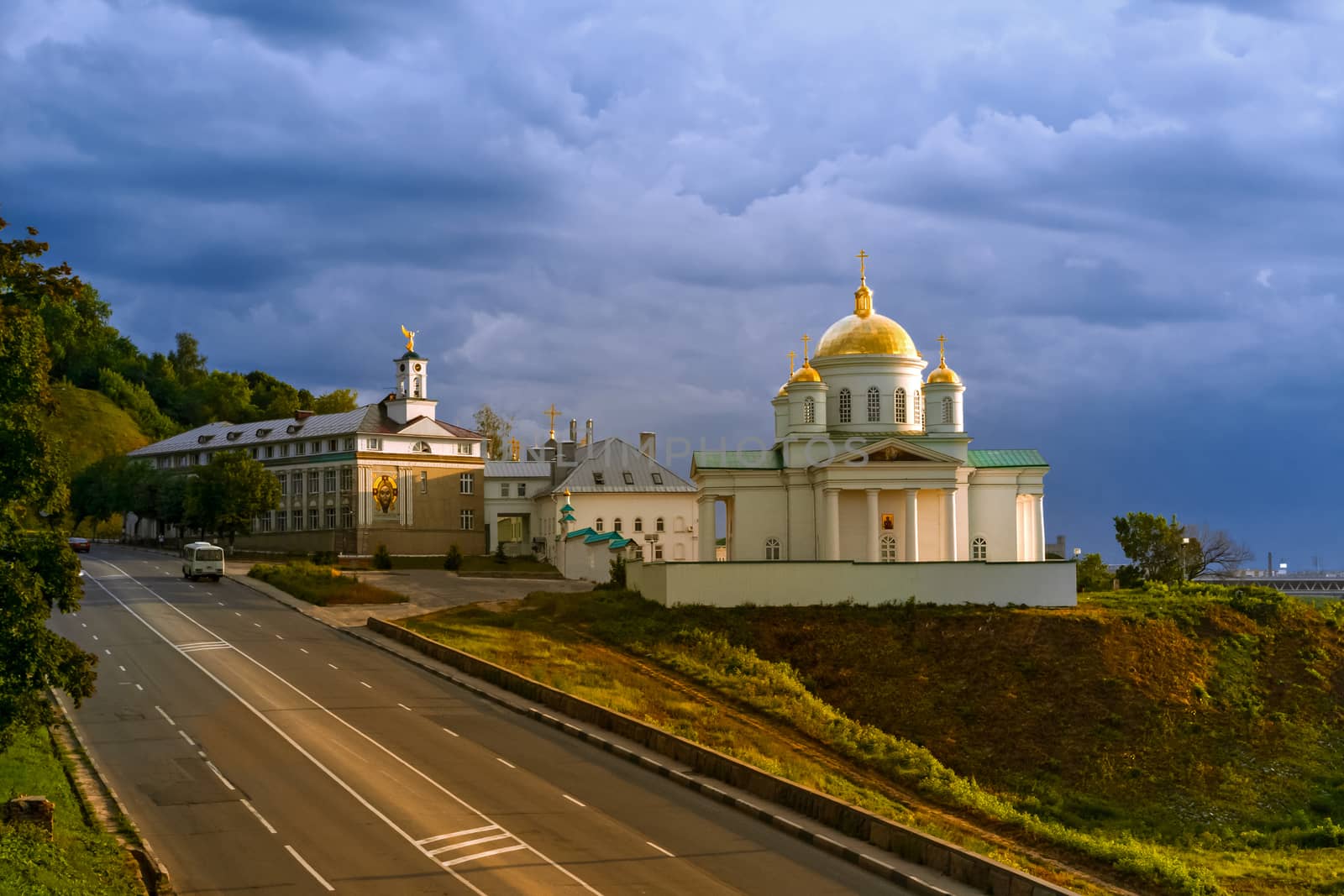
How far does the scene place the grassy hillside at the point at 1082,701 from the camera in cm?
3288

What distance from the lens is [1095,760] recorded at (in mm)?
39219

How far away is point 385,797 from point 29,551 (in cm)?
774

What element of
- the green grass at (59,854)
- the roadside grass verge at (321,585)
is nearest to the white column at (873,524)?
the roadside grass verge at (321,585)

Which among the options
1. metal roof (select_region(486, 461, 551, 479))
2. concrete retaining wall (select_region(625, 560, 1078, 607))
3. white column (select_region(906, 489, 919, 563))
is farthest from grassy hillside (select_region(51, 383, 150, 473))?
white column (select_region(906, 489, 919, 563))

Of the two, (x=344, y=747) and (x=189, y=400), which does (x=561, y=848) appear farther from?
(x=189, y=400)

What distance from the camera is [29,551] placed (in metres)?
23.3

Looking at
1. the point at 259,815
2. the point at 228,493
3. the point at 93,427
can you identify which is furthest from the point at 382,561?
the point at 93,427

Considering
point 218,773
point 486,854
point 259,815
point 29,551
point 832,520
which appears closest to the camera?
point 486,854

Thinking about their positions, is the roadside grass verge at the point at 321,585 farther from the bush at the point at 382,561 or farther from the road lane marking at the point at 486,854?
the road lane marking at the point at 486,854

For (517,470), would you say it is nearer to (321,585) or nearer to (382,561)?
(382,561)

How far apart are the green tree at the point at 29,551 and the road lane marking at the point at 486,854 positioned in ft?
23.2

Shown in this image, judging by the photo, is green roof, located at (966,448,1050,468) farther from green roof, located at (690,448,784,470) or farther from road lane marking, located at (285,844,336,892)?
road lane marking, located at (285,844,336,892)

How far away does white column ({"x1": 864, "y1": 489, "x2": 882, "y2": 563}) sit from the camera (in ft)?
192

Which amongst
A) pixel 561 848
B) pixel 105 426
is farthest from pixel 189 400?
pixel 561 848
